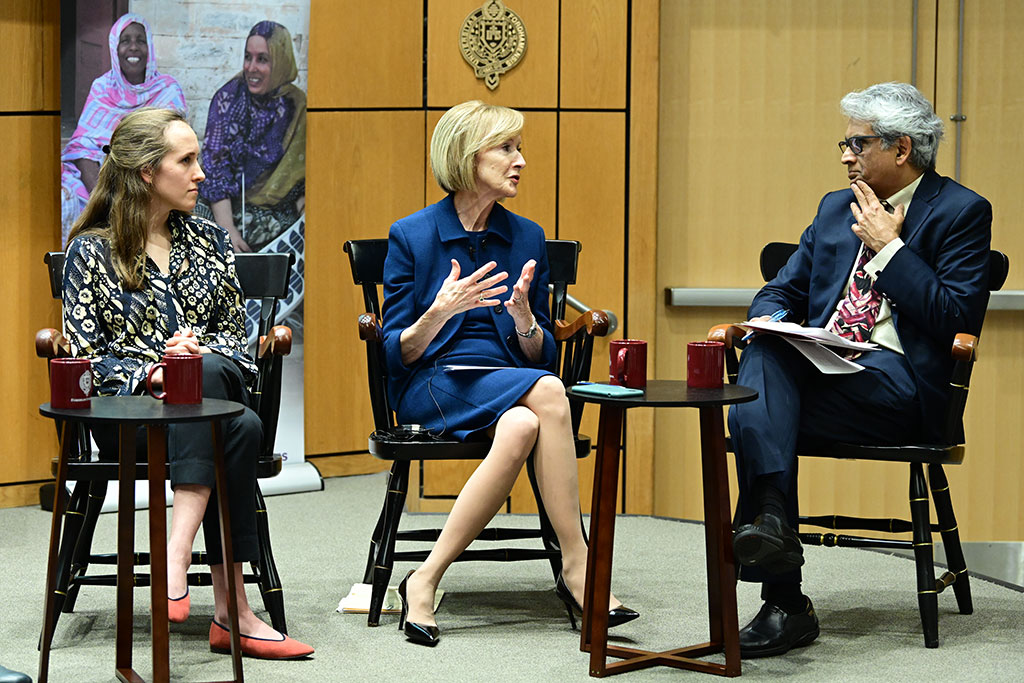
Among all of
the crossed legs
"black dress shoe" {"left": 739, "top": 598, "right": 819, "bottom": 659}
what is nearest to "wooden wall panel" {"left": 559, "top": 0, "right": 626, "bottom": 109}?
the crossed legs

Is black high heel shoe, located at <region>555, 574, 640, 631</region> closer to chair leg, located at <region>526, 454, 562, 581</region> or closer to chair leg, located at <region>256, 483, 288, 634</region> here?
chair leg, located at <region>526, 454, 562, 581</region>

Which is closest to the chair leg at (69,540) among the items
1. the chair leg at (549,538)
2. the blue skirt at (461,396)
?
the blue skirt at (461,396)

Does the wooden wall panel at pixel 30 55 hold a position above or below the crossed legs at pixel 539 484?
above

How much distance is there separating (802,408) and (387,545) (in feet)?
3.63

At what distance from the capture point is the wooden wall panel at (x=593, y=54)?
4336 millimetres

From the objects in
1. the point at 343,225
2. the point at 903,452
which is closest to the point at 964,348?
the point at 903,452

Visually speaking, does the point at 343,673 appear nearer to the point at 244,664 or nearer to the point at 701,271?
the point at 244,664

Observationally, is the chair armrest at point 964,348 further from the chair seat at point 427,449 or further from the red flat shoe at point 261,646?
the red flat shoe at point 261,646

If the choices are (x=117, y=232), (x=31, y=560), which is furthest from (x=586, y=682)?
(x=31, y=560)

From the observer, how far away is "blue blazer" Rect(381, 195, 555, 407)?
3.26 m

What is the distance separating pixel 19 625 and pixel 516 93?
2.38 m

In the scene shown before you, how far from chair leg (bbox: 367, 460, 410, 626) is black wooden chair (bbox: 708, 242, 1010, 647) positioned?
0.90 m

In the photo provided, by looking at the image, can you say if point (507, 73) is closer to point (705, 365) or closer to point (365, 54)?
point (365, 54)

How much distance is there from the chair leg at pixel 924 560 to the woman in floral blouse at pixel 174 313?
4.88 feet
